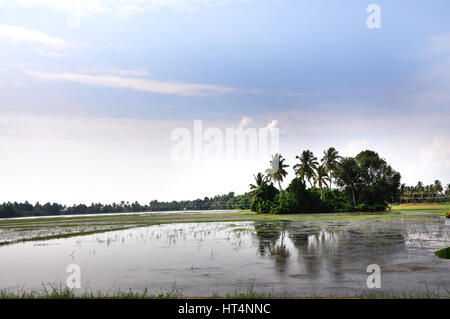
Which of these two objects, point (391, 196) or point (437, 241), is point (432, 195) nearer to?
point (391, 196)

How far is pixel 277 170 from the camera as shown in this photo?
289 ft

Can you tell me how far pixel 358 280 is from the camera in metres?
11.1

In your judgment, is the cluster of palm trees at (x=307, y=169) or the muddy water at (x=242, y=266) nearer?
the muddy water at (x=242, y=266)

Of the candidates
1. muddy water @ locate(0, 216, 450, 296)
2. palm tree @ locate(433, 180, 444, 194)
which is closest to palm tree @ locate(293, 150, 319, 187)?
muddy water @ locate(0, 216, 450, 296)

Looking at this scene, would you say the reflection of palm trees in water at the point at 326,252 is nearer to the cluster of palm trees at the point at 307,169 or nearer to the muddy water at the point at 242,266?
the muddy water at the point at 242,266

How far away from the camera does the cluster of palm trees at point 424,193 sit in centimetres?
14312

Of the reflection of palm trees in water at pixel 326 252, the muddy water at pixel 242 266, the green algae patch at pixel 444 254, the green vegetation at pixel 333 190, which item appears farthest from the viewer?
the green vegetation at pixel 333 190

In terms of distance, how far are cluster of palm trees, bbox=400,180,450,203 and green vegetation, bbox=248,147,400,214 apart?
59.6 m

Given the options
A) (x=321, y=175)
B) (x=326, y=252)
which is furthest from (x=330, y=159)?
(x=326, y=252)

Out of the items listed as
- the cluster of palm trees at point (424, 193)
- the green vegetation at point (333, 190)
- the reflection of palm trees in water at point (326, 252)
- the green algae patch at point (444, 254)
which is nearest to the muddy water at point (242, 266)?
the reflection of palm trees in water at point (326, 252)

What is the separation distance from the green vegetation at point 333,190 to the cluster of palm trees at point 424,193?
5961 centimetres

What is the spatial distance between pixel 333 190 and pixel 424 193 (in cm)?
8961
